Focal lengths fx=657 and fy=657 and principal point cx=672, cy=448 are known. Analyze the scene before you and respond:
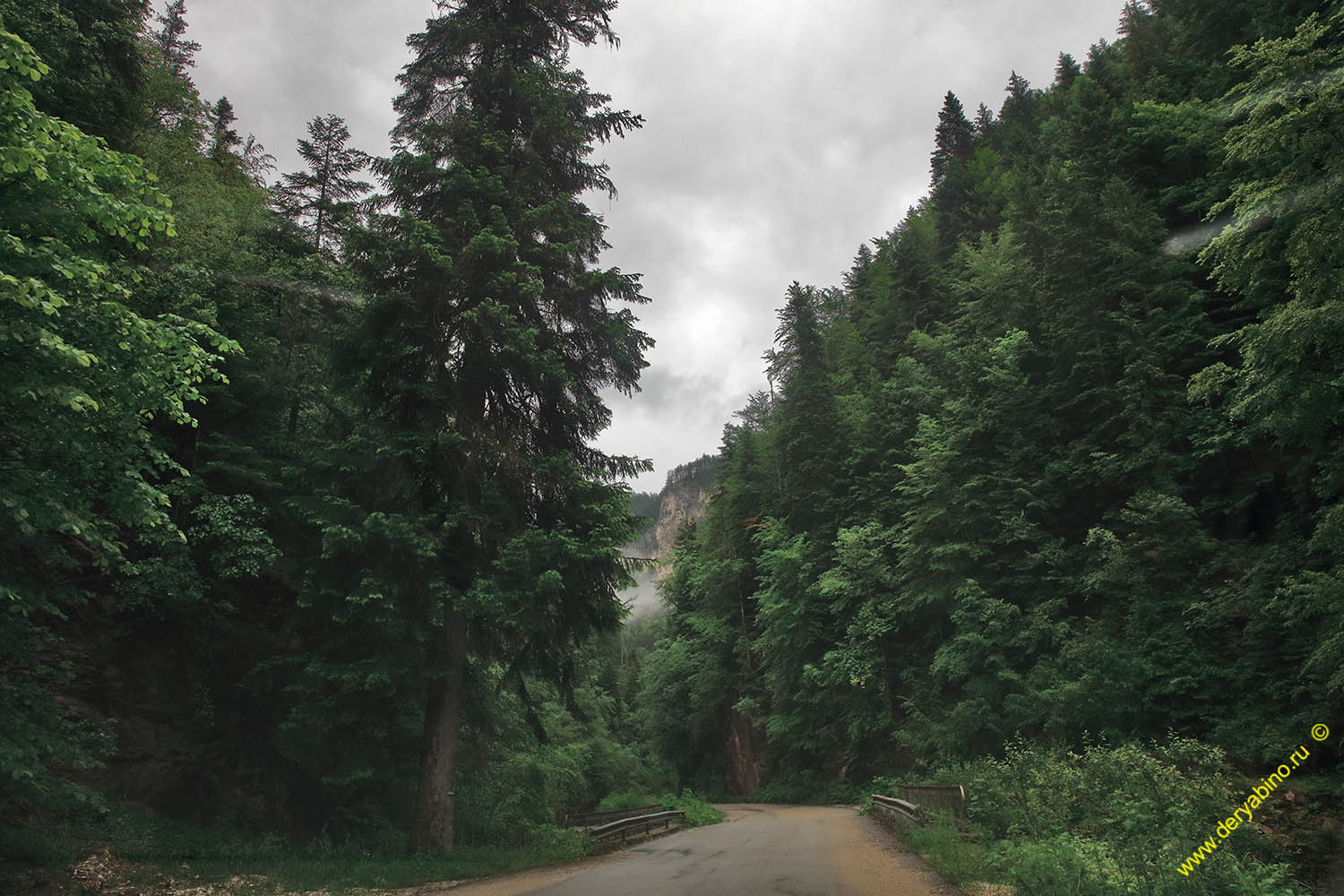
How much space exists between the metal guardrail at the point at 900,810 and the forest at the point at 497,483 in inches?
68.2

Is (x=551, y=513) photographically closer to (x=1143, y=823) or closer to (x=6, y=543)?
(x=6, y=543)

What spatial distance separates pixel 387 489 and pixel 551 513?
2.96 meters

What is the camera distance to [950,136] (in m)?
51.7

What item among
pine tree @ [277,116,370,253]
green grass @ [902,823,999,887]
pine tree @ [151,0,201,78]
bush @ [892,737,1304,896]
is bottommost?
green grass @ [902,823,999,887]

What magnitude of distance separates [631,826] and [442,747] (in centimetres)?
690

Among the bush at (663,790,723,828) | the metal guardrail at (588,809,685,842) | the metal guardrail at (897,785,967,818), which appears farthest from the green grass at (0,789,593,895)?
the bush at (663,790,723,828)

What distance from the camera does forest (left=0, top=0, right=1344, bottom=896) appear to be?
7.85 metres

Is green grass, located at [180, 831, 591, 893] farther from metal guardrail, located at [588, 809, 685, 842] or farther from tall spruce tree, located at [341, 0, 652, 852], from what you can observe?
metal guardrail, located at [588, 809, 685, 842]

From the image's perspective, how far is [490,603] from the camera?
34.2 feet

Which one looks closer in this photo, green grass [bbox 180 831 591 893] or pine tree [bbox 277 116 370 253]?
green grass [bbox 180 831 591 893]

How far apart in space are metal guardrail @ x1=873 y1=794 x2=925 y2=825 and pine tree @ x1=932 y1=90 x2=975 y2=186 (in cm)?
4518

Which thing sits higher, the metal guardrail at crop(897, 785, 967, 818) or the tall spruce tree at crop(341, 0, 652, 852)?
the tall spruce tree at crop(341, 0, 652, 852)

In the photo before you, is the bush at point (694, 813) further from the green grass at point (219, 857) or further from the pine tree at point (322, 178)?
the pine tree at point (322, 178)

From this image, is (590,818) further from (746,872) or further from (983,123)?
(983,123)
